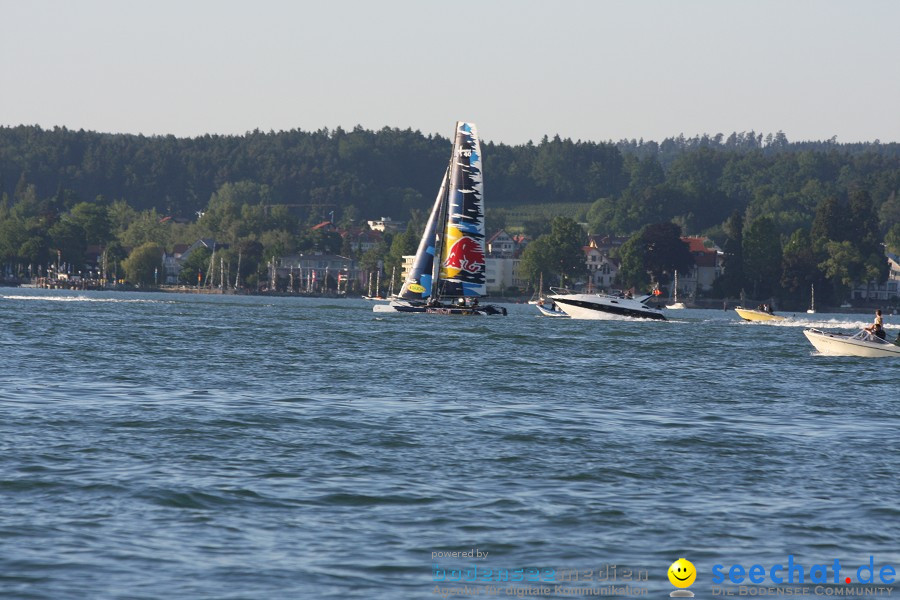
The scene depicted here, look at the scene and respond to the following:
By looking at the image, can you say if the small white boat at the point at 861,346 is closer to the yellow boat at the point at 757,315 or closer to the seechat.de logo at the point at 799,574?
the seechat.de logo at the point at 799,574

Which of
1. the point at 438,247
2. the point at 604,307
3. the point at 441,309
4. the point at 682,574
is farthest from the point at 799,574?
the point at 438,247

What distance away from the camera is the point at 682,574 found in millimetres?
15992

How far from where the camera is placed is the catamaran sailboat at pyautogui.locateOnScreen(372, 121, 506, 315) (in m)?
102

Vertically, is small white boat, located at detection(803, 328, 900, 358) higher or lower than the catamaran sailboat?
lower

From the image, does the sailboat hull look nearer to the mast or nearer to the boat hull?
the boat hull

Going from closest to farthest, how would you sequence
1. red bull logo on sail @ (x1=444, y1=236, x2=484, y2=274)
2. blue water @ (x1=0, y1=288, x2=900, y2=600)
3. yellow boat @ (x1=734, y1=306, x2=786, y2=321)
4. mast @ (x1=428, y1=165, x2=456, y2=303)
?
blue water @ (x1=0, y1=288, x2=900, y2=600) → red bull logo on sail @ (x1=444, y1=236, x2=484, y2=274) → mast @ (x1=428, y1=165, x2=456, y2=303) → yellow boat @ (x1=734, y1=306, x2=786, y2=321)

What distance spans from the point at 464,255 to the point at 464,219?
8.47 ft

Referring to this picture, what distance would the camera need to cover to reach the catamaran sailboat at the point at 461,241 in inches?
4033

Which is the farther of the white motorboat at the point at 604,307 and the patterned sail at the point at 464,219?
the white motorboat at the point at 604,307

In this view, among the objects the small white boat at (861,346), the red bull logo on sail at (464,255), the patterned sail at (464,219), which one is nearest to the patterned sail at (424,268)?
the patterned sail at (464,219)

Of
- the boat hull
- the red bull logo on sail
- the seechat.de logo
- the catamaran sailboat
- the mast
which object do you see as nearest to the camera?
the seechat.de logo

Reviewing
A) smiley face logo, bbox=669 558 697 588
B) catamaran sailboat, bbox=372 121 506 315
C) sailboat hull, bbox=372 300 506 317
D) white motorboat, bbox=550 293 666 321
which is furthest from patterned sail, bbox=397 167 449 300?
→ smiley face logo, bbox=669 558 697 588

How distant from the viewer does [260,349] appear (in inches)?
2180

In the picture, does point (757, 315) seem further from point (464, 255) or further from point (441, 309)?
point (441, 309)
